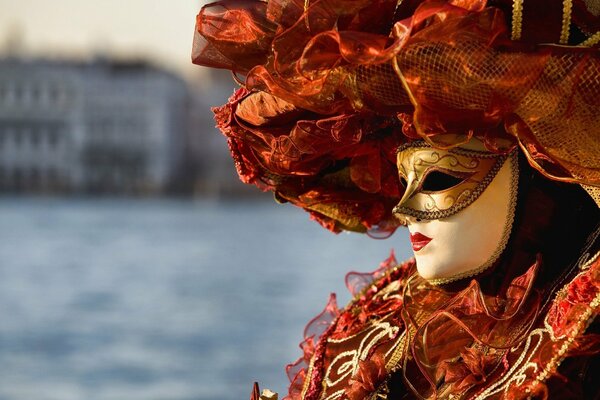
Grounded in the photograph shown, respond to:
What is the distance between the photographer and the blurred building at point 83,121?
44.2m

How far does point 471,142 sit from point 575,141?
14 centimetres

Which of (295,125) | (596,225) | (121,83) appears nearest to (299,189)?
(295,125)

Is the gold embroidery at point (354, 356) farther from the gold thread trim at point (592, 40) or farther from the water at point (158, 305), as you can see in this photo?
the water at point (158, 305)

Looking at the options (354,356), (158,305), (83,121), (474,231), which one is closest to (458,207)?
(474,231)

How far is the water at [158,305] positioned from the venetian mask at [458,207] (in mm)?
5641

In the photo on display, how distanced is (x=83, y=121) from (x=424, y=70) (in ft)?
143

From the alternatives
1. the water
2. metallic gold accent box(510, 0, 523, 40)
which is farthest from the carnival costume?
the water

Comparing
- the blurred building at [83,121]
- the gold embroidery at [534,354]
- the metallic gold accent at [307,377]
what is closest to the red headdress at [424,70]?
the gold embroidery at [534,354]

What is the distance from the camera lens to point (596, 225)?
1339 millimetres

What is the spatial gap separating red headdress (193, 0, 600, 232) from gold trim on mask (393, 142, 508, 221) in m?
0.03

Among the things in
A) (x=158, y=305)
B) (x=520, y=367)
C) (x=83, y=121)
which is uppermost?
(x=83, y=121)

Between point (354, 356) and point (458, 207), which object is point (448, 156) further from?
point (354, 356)

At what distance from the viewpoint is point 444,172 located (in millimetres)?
1359

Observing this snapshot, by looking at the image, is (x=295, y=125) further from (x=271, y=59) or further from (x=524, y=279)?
(x=524, y=279)
